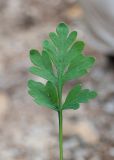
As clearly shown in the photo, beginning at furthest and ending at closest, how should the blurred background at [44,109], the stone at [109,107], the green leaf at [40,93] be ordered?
the stone at [109,107] < the blurred background at [44,109] < the green leaf at [40,93]

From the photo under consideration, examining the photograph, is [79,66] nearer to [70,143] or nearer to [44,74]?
[44,74]

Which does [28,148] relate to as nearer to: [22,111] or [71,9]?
[22,111]

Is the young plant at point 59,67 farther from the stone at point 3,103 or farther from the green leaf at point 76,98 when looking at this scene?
the stone at point 3,103

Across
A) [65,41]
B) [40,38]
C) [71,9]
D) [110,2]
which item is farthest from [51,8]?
[65,41]

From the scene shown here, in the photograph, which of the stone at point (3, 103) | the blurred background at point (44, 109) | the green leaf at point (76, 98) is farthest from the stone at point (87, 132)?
the green leaf at point (76, 98)

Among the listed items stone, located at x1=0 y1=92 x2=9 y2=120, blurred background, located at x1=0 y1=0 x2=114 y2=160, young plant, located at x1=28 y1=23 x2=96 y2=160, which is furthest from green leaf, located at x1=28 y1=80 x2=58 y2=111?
stone, located at x1=0 y1=92 x2=9 y2=120

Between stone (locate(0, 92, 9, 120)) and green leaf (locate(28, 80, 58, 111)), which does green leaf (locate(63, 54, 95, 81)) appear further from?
stone (locate(0, 92, 9, 120))
